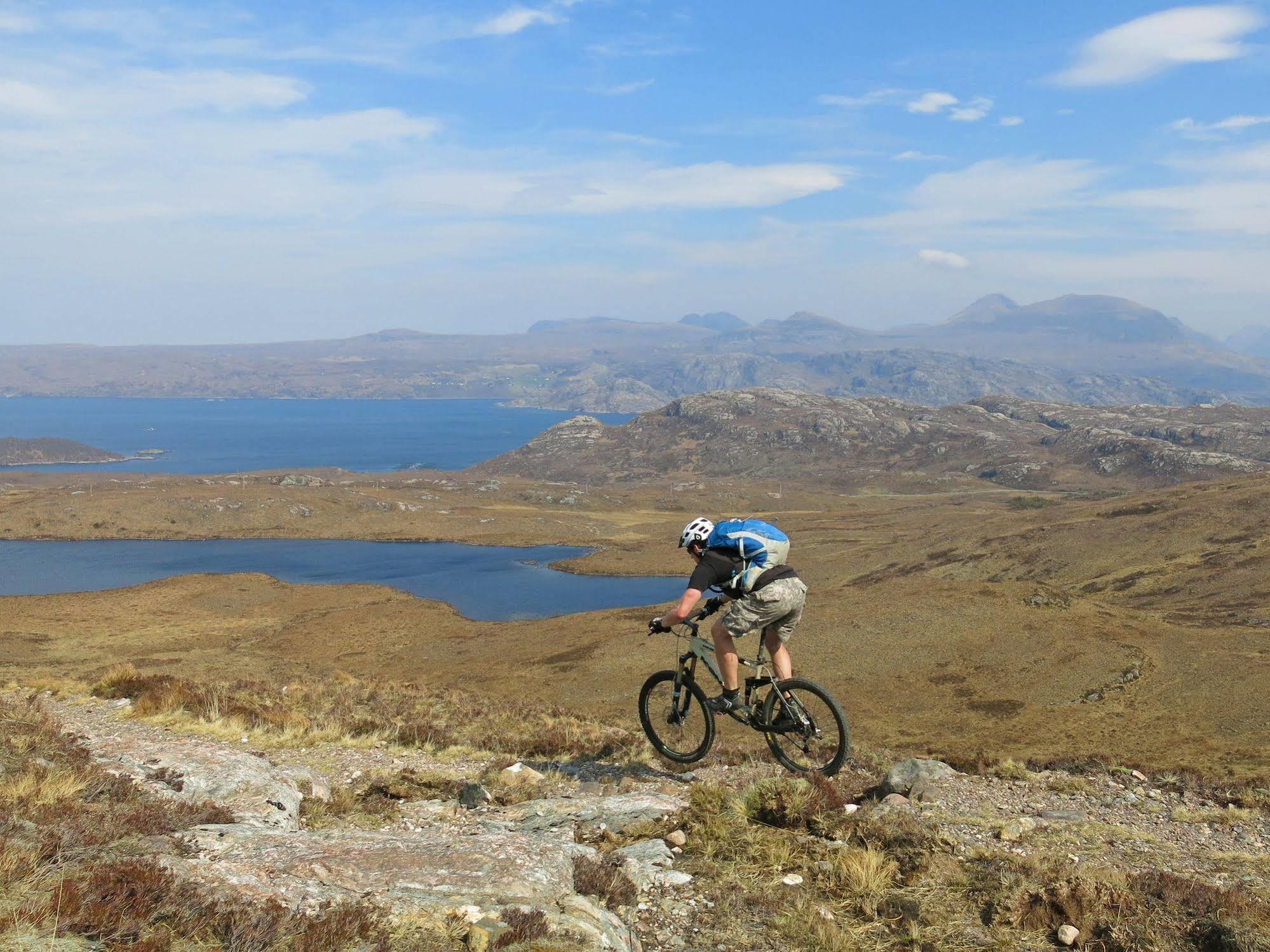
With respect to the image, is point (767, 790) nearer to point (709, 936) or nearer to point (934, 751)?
point (709, 936)

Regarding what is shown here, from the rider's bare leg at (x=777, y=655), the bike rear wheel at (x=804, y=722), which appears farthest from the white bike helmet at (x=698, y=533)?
the bike rear wheel at (x=804, y=722)

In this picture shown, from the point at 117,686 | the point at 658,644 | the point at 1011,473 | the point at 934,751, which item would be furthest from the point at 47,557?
the point at 1011,473

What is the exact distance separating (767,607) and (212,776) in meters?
7.64

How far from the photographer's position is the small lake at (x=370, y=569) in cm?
7988

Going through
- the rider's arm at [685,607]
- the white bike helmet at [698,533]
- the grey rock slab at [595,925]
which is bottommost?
the grey rock slab at [595,925]

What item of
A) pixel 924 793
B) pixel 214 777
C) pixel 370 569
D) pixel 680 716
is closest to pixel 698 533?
pixel 680 716

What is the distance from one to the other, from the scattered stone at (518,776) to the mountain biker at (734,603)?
3366 millimetres

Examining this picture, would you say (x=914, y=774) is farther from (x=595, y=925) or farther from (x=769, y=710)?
(x=595, y=925)

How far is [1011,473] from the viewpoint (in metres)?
180

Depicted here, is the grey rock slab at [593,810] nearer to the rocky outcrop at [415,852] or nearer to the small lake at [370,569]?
the rocky outcrop at [415,852]

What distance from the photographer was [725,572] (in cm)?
975

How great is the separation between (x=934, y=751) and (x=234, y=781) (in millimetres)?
18714

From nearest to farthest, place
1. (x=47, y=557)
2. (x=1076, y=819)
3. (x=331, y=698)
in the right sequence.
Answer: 1. (x=1076, y=819)
2. (x=331, y=698)
3. (x=47, y=557)

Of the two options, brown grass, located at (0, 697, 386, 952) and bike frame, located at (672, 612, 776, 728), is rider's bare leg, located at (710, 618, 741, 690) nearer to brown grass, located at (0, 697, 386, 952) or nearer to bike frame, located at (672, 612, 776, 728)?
bike frame, located at (672, 612, 776, 728)
